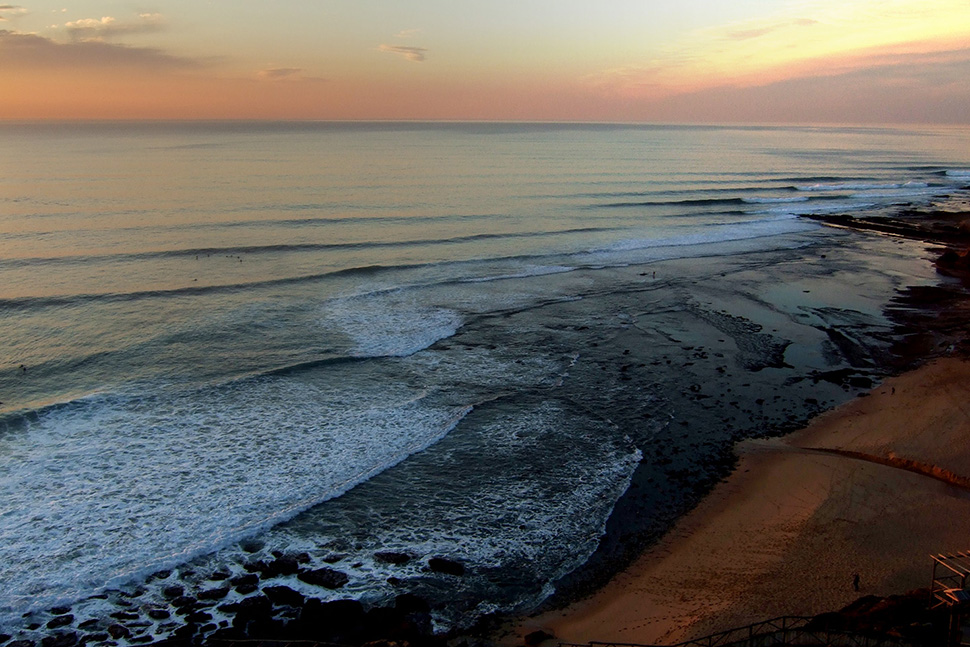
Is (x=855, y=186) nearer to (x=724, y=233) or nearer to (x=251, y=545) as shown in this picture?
(x=724, y=233)

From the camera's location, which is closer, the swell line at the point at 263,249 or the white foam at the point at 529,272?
the white foam at the point at 529,272

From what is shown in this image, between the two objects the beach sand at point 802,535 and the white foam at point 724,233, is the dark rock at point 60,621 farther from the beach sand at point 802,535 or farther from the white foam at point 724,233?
the white foam at point 724,233

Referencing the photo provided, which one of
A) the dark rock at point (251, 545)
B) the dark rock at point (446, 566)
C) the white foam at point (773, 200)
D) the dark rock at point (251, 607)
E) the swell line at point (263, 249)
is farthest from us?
the white foam at point (773, 200)

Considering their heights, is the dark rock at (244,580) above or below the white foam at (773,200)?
below

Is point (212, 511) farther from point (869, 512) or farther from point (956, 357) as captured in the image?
point (956, 357)

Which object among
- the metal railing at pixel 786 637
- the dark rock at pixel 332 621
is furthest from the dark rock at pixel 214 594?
the metal railing at pixel 786 637

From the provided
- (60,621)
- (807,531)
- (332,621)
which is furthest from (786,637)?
(60,621)
